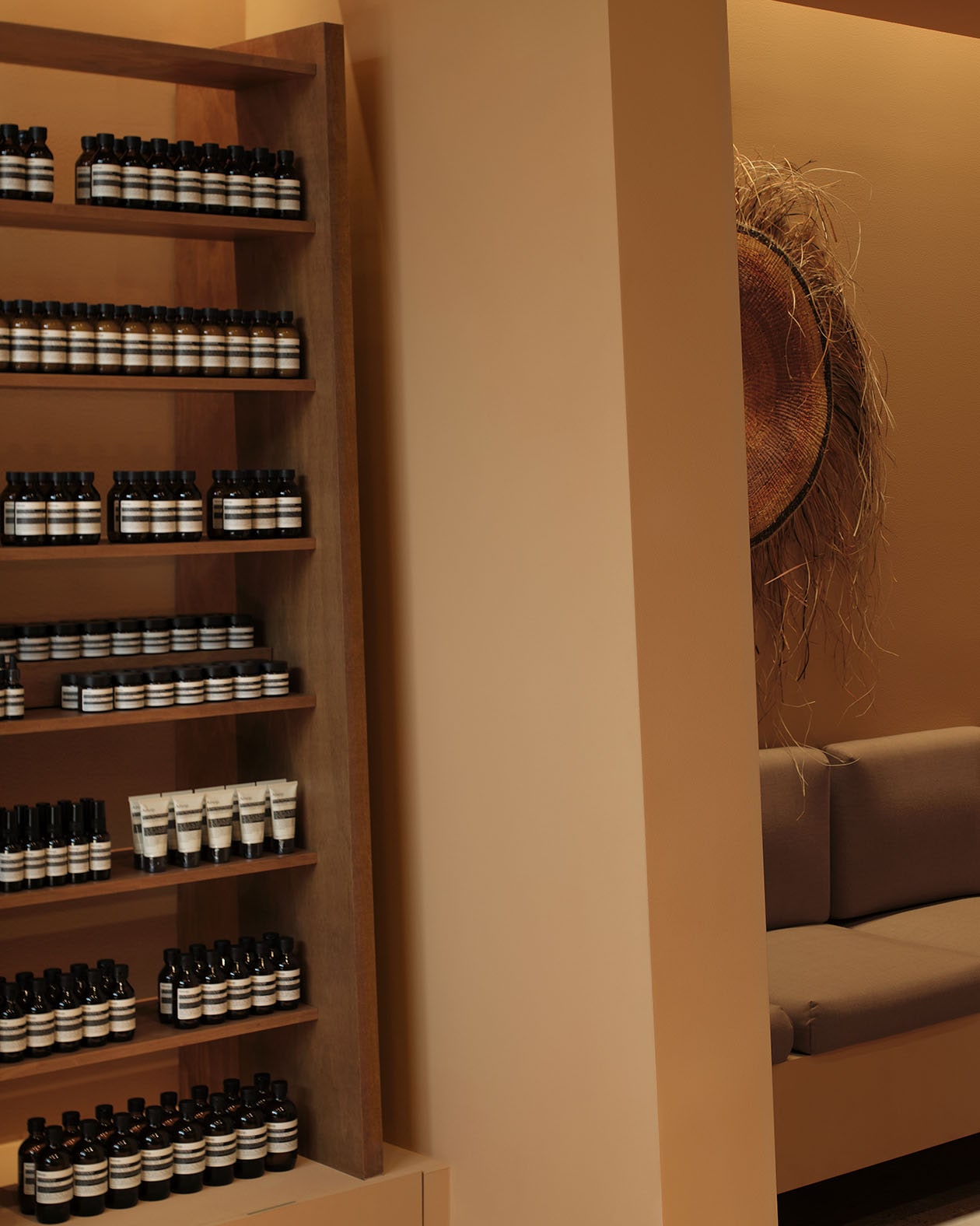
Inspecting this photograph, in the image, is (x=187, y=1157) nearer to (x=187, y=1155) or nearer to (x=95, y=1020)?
(x=187, y=1155)

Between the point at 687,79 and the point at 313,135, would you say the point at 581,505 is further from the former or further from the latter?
the point at 313,135

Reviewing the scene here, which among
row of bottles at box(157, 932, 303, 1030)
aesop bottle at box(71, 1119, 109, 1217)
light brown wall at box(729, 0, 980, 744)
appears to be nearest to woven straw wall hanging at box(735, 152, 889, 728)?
light brown wall at box(729, 0, 980, 744)

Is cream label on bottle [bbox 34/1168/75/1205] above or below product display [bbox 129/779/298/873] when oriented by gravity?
below

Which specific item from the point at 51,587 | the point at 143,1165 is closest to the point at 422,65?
the point at 51,587

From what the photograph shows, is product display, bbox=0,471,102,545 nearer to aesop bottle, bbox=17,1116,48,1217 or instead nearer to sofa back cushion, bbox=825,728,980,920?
aesop bottle, bbox=17,1116,48,1217

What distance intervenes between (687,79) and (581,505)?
70 centimetres

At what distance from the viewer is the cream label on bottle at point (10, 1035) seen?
2.61 meters

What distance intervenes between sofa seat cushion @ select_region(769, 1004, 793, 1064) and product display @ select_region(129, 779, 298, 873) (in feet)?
3.61

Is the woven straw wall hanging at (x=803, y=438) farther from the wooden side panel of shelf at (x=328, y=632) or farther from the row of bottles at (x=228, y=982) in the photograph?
the row of bottles at (x=228, y=982)

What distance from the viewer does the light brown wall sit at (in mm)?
4352

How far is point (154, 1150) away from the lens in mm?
2709

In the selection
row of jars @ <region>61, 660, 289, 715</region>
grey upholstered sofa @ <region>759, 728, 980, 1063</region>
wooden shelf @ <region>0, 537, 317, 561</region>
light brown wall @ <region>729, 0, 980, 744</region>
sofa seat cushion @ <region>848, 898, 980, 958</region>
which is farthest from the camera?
light brown wall @ <region>729, 0, 980, 744</region>

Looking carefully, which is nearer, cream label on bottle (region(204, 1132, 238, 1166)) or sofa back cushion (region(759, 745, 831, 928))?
cream label on bottle (region(204, 1132, 238, 1166))

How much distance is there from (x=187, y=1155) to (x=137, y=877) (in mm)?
514
